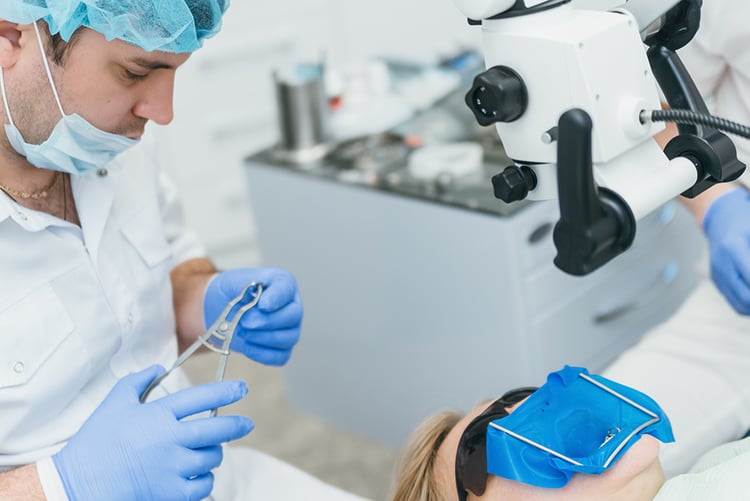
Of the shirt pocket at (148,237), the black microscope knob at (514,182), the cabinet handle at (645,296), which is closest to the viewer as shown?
the black microscope knob at (514,182)

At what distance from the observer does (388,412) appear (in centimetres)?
242

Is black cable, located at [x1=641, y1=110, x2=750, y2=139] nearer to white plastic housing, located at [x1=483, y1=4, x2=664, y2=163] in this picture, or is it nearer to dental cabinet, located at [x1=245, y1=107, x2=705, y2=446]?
white plastic housing, located at [x1=483, y1=4, x2=664, y2=163]

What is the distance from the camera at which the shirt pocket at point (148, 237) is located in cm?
146

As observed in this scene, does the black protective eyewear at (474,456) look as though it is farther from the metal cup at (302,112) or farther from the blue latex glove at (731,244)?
the metal cup at (302,112)

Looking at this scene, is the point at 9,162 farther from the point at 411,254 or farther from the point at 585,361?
the point at 585,361

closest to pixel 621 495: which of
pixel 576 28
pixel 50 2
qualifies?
pixel 576 28

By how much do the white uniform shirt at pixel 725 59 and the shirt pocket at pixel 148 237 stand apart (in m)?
0.89

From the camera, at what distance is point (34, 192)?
4.38 feet

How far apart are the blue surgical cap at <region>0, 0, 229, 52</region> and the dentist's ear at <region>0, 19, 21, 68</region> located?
4 centimetres

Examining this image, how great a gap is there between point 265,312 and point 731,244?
794 millimetres

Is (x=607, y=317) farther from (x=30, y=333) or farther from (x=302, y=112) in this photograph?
(x=30, y=333)

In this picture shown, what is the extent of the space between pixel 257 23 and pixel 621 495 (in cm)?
240

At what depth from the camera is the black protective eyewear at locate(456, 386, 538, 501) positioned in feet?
3.80

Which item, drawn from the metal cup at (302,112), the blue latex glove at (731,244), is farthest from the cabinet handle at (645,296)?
the metal cup at (302,112)
